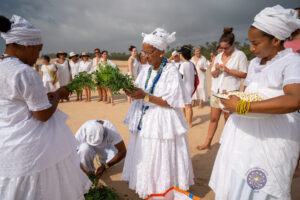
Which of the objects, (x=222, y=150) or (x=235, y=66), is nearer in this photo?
(x=222, y=150)

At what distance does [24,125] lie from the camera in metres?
1.67

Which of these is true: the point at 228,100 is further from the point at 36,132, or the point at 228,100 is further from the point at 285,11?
the point at 36,132

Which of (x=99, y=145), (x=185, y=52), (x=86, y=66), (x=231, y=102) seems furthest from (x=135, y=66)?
(x=231, y=102)

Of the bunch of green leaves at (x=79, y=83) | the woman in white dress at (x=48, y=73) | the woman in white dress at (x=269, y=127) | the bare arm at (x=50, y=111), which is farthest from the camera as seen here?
the woman in white dress at (x=48, y=73)

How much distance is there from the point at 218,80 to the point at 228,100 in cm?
303

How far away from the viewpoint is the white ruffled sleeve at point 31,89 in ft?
5.05

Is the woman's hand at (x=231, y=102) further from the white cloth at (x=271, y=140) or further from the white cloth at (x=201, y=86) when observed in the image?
the white cloth at (x=201, y=86)

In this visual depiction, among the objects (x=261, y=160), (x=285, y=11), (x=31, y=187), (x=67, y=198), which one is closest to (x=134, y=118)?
(x=67, y=198)

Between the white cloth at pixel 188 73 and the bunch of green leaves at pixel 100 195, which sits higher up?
the white cloth at pixel 188 73

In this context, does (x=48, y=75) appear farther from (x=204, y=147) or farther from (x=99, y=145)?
(x=204, y=147)

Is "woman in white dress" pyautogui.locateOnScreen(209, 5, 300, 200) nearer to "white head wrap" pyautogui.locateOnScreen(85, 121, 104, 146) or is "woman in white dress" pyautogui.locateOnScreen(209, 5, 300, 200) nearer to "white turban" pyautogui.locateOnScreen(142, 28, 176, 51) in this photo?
"white turban" pyautogui.locateOnScreen(142, 28, 176, 51)

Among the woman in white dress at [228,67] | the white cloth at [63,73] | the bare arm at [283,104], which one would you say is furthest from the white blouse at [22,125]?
A: the white cloth at [63,73]

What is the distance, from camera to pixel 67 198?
2.02 metres

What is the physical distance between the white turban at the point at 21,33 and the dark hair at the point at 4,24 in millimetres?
24
